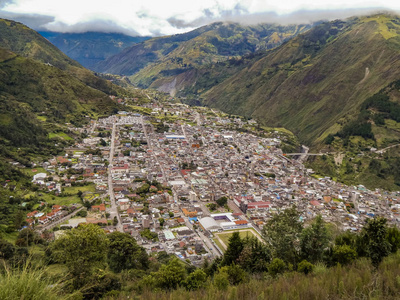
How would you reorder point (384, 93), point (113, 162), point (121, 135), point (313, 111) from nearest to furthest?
point (113, 162) < point (121, 135) < point (384, 93) < point (313, 111)

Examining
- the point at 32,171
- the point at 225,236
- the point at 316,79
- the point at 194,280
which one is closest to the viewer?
the point at 194,280

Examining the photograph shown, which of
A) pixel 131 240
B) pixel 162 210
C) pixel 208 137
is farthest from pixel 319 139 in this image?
pixel 131 240

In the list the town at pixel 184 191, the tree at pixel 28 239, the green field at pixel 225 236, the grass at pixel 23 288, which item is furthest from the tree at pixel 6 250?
the grass at pixel 23 288

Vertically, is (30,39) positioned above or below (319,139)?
above

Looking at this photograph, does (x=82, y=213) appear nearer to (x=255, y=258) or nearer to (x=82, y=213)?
(x=82, y=213)

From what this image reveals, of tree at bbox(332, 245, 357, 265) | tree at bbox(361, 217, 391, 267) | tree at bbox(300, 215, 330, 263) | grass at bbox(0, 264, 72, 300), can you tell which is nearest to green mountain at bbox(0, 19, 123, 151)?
tree at bbox(300, 215, 330, 263)

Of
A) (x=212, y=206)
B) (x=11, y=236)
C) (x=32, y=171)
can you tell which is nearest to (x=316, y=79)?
(x=212, y=206)

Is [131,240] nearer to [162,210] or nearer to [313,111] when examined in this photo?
[162,210]
